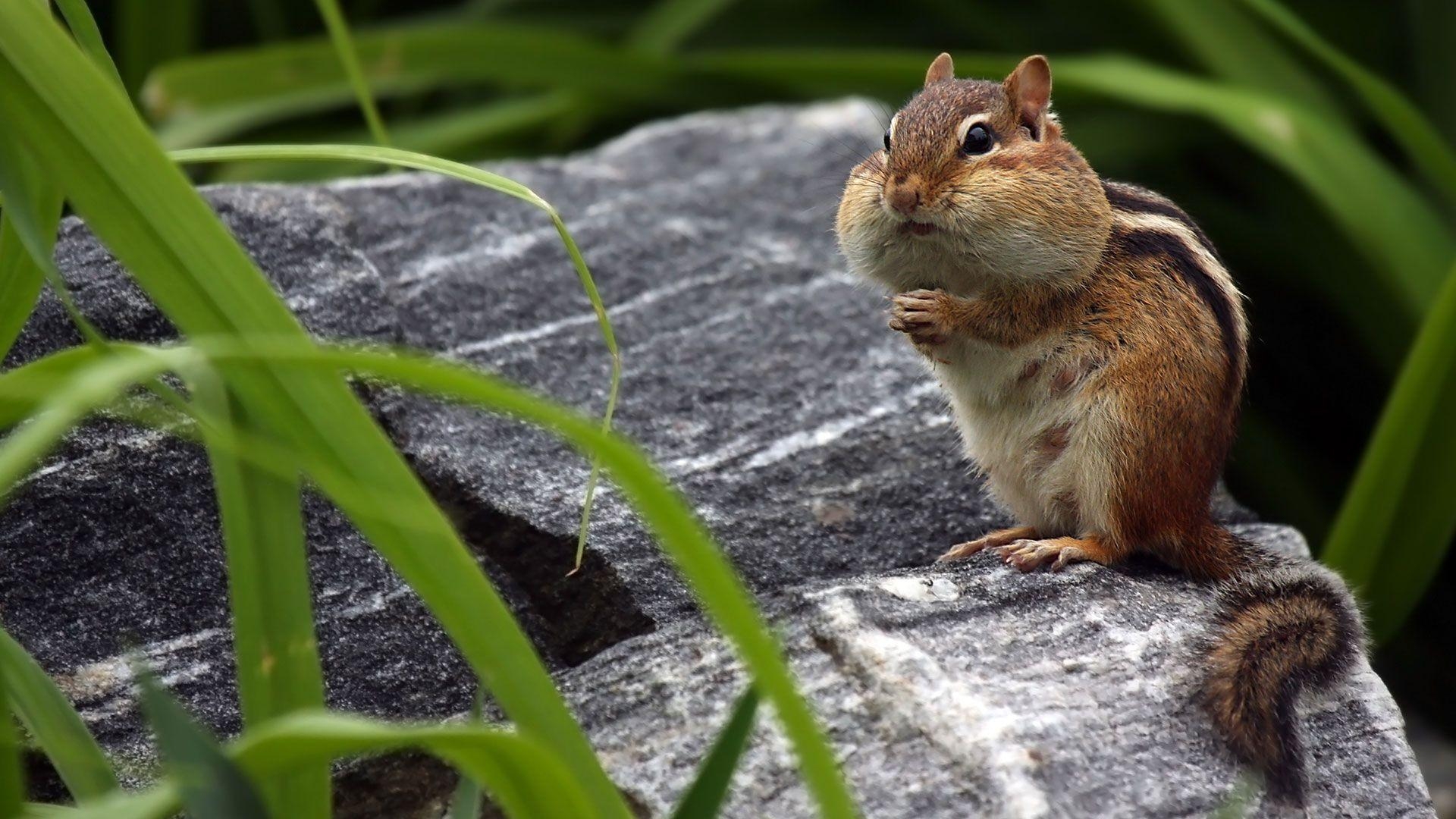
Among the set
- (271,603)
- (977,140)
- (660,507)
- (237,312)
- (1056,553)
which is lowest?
(1056,553)

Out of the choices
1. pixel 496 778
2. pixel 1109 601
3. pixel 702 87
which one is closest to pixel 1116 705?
pixel 1109 601

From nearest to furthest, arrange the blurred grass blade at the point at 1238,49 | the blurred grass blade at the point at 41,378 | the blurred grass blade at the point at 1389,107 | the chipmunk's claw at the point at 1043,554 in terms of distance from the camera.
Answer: the blurred grass blade at the point at 41,378, the chipmunk's claw at the point at 1043,554, the blurred grass blade at the point at 1389,107, the blurred grass blade at the point at 1238,49

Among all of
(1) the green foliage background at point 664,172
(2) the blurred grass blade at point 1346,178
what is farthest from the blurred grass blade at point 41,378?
(2) the blurred grass blade at point 1346,178

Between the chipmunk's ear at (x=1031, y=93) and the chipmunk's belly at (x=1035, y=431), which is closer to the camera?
the chipmunk's belly at (x=1035, y=431)

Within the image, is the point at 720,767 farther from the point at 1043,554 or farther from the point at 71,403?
the point at 1043,554

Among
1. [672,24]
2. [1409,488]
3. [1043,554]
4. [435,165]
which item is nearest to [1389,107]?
[1409,488]

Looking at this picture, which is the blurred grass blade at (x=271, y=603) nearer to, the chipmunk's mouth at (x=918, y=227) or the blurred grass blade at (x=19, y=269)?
the blurred grass blade at (x=19, y=269)
